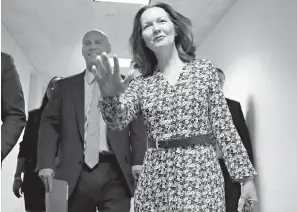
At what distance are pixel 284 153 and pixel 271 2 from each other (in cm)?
128

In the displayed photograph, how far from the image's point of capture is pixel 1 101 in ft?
4.82

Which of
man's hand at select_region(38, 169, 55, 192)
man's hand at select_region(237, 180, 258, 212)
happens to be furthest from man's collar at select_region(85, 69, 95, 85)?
man's hand at select_region(237, 180, 258, 212)

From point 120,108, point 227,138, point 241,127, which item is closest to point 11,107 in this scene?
point 120,108

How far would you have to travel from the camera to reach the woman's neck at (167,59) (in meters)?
1.61

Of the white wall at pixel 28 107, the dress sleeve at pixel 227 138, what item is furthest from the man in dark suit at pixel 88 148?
the white wall at pixel 28 107

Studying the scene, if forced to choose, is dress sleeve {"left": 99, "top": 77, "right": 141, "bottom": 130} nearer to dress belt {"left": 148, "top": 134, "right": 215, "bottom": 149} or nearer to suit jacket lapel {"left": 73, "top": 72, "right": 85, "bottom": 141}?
dress belt {"left": 148, "top": 134, "right": 215, "bottom": 149}

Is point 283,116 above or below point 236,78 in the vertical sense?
below

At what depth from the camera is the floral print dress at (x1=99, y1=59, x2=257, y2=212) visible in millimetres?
1438

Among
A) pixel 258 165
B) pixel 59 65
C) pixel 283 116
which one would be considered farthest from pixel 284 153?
pixel 59 65

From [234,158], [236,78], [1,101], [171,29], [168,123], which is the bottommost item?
[234,158]

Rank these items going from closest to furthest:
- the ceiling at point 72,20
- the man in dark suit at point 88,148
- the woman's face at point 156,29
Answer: the woman's face at point 156,29
the man in dark suit at point 88,148
the ceiling at point 72,20

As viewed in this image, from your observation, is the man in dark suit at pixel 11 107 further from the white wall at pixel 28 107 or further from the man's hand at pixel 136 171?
the white wall at pixel 28 107

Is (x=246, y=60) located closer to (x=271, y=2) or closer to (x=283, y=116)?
(x=271, y=2)

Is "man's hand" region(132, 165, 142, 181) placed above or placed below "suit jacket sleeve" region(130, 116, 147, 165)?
below
